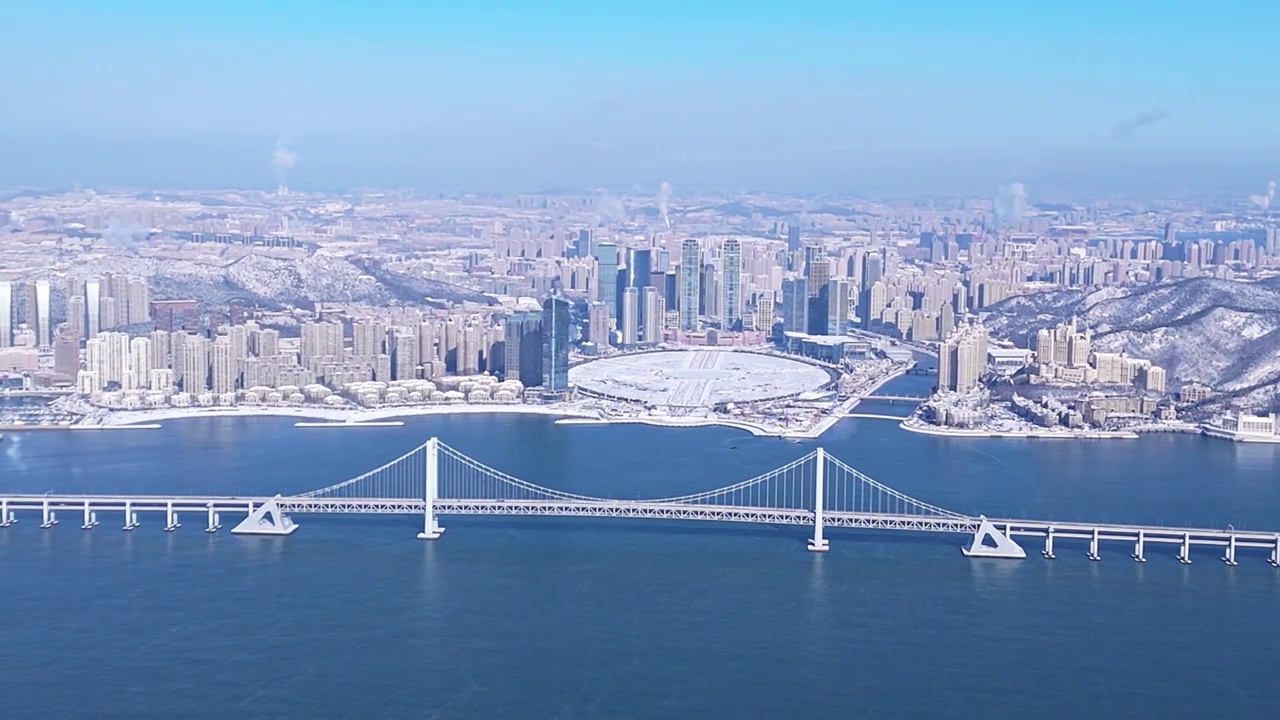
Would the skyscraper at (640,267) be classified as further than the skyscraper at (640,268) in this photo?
Yes

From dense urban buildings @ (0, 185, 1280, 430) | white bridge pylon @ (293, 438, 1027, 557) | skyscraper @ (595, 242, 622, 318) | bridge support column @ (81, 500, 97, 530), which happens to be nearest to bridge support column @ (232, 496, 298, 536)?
white bridge pylon @ (293, 438, 1027, 557)

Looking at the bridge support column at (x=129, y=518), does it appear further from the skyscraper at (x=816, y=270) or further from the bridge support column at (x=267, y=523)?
the skyscraper at (x=816, y=270)

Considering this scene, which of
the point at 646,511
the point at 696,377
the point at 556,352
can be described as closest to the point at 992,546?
the point at 646,511

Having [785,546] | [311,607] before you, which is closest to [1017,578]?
[785,546]

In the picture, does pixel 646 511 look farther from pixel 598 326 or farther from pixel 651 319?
pixel 651 319

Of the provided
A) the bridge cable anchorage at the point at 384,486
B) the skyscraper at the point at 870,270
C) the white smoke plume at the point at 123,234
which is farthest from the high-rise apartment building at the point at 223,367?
the skyscraper at the point at 870,270

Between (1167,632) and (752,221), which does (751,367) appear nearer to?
(1167,632)

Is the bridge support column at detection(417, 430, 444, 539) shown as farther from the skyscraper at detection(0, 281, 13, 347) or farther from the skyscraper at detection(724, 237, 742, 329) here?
the skyscraper at detection(724, 237, 742, 329)
